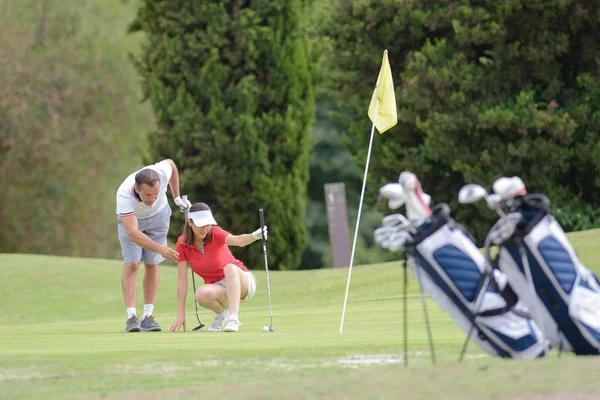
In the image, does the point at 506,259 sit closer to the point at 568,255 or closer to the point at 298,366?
the point at 568,255

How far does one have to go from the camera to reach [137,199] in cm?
947

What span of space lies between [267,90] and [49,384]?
19295 millimetres

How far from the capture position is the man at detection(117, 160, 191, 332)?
9172 millimetres

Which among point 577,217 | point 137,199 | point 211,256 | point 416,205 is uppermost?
point 416,205

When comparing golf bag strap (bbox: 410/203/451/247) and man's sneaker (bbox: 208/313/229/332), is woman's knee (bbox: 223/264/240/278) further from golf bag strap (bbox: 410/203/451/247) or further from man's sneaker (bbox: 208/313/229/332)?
golf bag strap (bbox: 410/203/451/247)

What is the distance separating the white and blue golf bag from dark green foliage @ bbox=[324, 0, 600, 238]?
587 inches

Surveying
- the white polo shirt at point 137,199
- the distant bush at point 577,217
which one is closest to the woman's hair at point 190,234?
the white polo shirt at point 137,199

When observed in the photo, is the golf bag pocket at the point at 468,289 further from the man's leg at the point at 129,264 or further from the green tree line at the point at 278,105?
the green tree line at the point at 278,105

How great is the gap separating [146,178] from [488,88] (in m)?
12.4

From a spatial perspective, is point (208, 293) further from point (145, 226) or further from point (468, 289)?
point (468, 289)

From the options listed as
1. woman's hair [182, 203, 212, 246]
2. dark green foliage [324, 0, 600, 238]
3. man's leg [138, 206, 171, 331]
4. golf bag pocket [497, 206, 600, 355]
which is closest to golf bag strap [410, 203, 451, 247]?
golf bag pocket [497, 206, 600, 355]

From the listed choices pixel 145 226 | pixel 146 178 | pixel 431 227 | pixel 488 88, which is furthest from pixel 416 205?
pixel 488 88

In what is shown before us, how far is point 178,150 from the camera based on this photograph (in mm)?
23859

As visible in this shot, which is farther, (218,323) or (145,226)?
(145,226)
